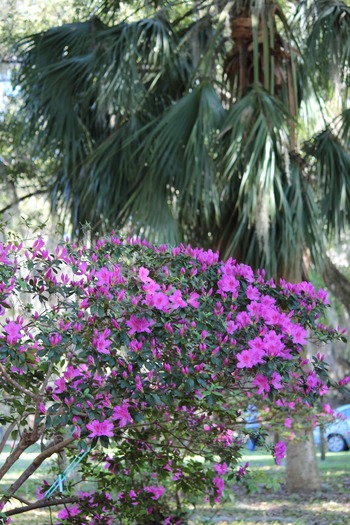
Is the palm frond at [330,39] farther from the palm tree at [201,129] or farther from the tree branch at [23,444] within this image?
the tree branch at [23,444]

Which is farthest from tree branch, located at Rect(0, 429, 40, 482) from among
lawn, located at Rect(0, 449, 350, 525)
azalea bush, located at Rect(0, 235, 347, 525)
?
lawn, located at Rect(0, 449, 350, 525)


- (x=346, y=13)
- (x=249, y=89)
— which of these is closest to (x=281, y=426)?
(x=249, y=89)

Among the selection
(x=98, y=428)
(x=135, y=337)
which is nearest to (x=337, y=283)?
(x=135, y=337)

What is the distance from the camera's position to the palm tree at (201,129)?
6.91 m

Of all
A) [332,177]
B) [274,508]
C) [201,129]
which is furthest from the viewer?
[274,508]

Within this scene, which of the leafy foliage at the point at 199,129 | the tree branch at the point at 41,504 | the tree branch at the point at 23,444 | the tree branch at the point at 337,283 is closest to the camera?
the tree branch at the point at 23,444

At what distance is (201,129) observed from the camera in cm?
684

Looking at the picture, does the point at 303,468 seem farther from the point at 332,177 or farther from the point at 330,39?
the point at 330,39

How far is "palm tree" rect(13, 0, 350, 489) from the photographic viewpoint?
691 cm

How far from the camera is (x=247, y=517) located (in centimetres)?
786

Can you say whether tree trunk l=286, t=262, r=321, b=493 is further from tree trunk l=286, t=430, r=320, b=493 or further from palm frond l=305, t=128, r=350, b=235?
palm frond l=305, t=128, r=350, b=235

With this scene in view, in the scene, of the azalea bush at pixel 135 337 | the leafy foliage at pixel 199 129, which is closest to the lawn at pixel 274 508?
the leafy foliage at pixel 199 129

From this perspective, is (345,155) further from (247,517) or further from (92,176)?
(247,517)

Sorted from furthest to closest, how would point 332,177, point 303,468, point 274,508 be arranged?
point 303,468 < point 274,508 < point 332,177
